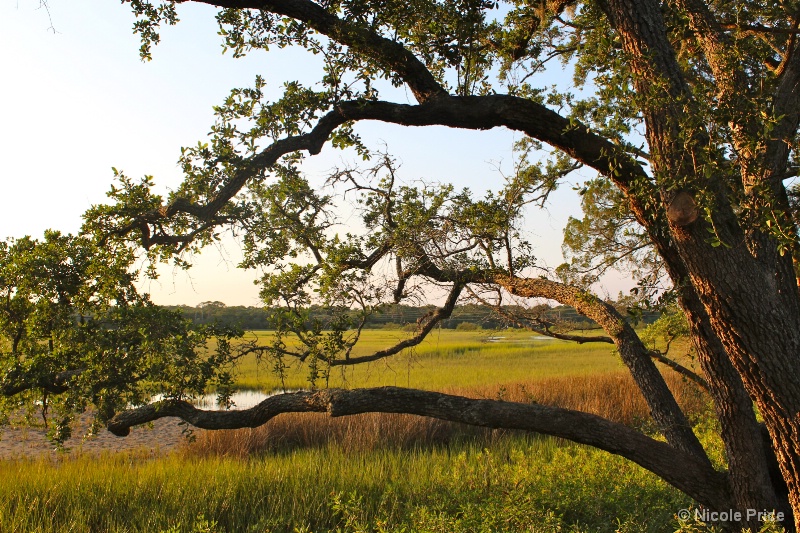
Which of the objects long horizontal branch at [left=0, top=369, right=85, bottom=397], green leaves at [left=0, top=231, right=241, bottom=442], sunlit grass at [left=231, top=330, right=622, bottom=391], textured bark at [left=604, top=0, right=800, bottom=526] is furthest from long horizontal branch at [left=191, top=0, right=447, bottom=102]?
sunlit grass at [left=231, top=330, right=622, bottom=391]

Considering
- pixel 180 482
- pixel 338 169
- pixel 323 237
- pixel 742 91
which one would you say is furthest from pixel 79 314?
pixel 742 91

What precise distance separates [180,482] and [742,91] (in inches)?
296

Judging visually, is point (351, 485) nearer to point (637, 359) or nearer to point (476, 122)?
point (637, 359)

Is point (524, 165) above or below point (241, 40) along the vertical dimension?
below

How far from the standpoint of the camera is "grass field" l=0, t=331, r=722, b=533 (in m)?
6.31

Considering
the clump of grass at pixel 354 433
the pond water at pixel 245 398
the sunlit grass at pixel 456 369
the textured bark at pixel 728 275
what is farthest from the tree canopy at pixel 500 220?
the pond water at pixel 245 398

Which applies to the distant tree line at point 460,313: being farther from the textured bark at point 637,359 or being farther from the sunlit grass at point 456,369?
the sunlit grass at point 456,369

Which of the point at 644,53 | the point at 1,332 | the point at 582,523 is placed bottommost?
the point at 582,523

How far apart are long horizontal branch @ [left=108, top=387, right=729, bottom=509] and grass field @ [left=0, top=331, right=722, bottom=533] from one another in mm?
757

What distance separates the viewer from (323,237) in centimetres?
620

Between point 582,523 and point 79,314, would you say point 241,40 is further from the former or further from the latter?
point 582,523

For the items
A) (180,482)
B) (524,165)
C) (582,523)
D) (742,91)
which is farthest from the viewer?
(180,482)

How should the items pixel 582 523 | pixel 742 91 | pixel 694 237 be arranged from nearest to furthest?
pixel 742 91
pixel 694 237
pixel 582 523

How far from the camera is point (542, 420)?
191 inches
